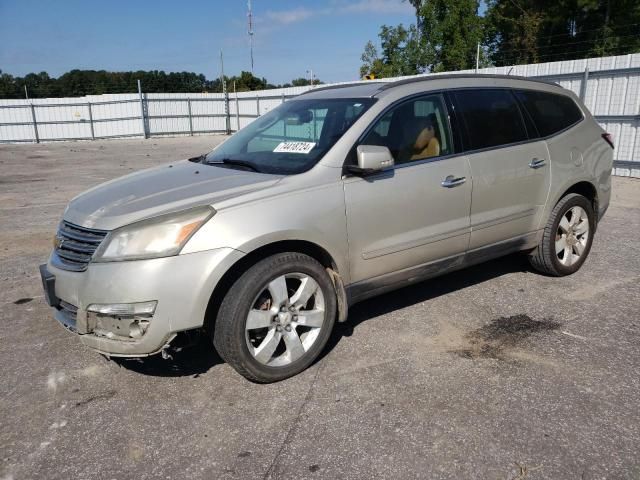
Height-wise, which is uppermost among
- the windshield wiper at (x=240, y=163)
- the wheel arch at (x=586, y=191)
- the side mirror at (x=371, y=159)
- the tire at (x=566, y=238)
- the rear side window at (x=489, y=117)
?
the rear side window at (x=489, y=117)

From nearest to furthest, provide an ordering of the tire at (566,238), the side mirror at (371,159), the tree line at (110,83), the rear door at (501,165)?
the side mirror at (371,159)
the rear door at (501,165)
the tire at (566,238)
the tree line at (110,83)

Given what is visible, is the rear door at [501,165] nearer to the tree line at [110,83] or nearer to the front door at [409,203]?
the front door at [409,203]

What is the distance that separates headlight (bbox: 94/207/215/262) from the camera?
288 centimetres

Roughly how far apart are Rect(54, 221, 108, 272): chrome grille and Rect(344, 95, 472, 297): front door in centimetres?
152

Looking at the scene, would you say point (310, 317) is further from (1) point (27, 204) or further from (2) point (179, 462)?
(1) point (27, 204)

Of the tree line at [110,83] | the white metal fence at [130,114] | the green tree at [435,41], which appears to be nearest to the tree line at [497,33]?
the green tree at [435,41]

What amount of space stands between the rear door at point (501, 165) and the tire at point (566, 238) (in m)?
0.23

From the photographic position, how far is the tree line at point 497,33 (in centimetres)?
2928

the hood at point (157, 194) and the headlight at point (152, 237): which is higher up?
the hood at point (157, 194)

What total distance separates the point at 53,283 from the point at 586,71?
11616 mm

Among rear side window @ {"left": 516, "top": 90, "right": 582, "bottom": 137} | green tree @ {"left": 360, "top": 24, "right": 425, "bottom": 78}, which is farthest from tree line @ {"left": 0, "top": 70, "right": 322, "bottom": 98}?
rear side window @ {"left": 516, "top": 90, "right": 582, "bottom": 137}

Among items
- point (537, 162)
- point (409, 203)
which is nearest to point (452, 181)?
point (409, 203)

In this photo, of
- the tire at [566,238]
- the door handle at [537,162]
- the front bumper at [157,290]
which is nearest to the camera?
the front bumper at [157,290]

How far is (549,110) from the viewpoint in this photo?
473 centimetres
